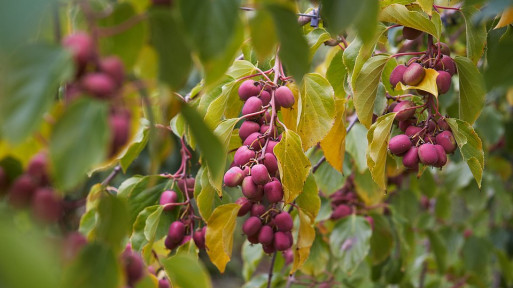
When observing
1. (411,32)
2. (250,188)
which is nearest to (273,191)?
(250,188)

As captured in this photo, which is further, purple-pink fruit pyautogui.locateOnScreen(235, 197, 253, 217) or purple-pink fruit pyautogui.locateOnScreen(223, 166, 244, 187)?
purple-pink fruit pyautogui.locateOnScreen(235, 197, 253, 217)

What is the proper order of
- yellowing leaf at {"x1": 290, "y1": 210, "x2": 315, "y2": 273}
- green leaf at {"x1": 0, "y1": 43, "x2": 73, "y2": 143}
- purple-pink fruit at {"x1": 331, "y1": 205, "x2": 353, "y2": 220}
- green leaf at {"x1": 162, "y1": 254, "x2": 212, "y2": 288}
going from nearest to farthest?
green leaf at {"x1": 0, "y1": 43, "x2": 73, "y2": 143}
green leaf at {"x1": 162, "y1": 254, "x2": 212, "y2": 288}
yellowing leaf at {"x1": 290, "y1": 210, "x2": 315, "y2": 273}
purple-pink fruit at {"x1": 331, "y1": 205, "x2": 353, "y2": 220}

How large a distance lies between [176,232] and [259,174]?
24cm

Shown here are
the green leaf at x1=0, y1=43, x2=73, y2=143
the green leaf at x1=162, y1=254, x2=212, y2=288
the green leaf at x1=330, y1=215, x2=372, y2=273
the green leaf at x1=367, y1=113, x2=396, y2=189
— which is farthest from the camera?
the green leaf at x1=330, y1=215, x2=372, y2=273

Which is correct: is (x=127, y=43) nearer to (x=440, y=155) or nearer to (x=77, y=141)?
(x=77, y=141)

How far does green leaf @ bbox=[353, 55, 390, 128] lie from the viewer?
2.85ft

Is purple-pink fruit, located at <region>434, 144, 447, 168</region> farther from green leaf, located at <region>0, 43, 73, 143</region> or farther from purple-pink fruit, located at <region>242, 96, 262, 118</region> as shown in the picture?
green leaf, located at <region>0, 43, 73, 143</region>

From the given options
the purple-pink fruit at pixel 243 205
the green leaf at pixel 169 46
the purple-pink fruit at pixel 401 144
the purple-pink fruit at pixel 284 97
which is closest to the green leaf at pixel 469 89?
the purple-pink fruit at pixel 401 144

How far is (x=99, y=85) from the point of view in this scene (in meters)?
0.34

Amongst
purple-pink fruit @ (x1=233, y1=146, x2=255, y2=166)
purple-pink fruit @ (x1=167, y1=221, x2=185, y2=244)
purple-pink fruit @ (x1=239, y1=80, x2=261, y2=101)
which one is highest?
purple-pink fruit @ (x1=239, y1=80, x2=261, y2=101)

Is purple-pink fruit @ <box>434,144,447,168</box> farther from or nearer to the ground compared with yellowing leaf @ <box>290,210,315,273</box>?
farther from the ground

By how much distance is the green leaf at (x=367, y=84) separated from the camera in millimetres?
869

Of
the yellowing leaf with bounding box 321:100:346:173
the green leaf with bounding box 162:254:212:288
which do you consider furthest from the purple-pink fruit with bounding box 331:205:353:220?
the green leaf with bounding box 162:254:212:288

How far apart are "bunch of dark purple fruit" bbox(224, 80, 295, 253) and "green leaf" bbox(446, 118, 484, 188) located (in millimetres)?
241
